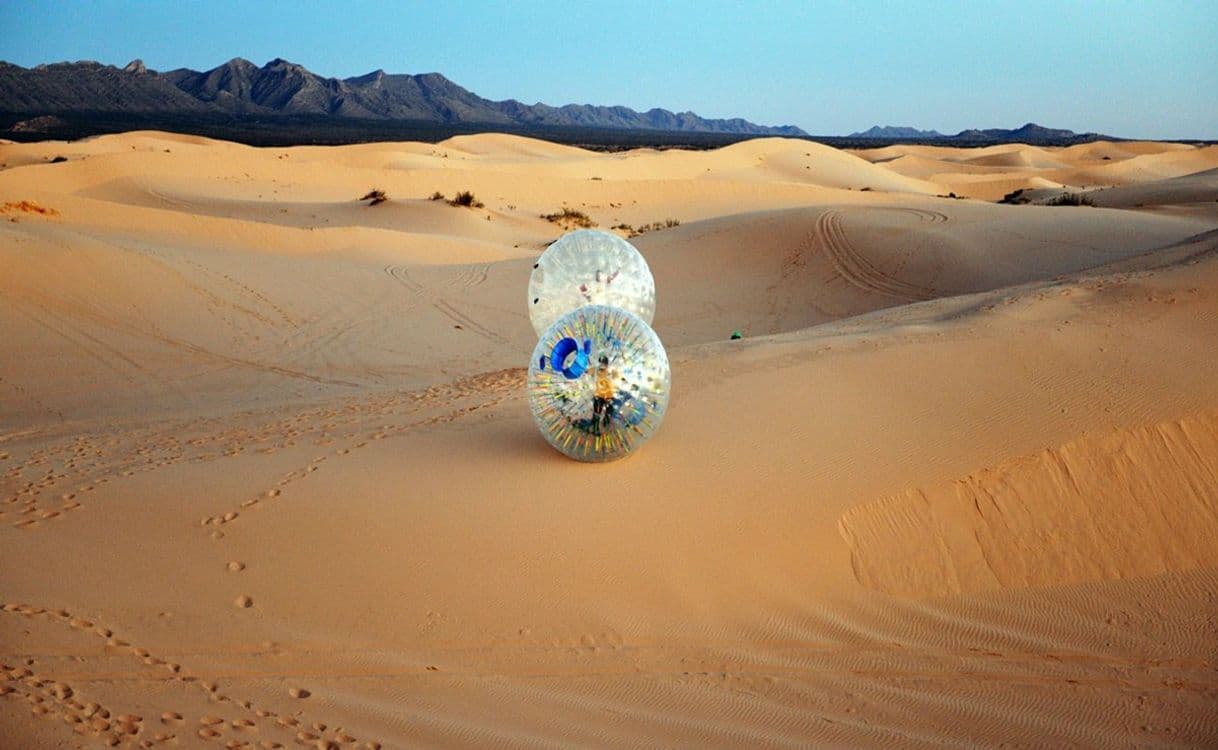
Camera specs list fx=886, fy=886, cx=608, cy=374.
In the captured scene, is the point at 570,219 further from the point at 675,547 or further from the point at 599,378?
the point at 675,547

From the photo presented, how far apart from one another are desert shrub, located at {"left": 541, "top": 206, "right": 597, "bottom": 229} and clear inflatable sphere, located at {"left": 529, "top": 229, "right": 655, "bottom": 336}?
65.1ft

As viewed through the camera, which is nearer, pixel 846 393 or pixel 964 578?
pixel 964 578

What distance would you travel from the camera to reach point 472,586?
498cm

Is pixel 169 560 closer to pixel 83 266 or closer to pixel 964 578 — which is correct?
pixel 964 578

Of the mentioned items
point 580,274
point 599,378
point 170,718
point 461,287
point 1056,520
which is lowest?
point 170,718

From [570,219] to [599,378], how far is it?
23.5 m

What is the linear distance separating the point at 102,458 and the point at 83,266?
8851 mm

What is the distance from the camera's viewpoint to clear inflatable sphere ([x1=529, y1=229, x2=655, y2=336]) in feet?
25.9

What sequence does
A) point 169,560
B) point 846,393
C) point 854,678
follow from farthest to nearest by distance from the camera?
1. point 846,393
2. point 169,560
3. point 854,678

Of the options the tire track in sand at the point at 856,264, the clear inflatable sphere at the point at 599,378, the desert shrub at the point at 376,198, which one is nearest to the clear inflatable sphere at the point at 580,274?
the clear inflatable sphere at the point at 599,378

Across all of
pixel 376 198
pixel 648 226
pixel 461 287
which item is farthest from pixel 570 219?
pixel 461 287

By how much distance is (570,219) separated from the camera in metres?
28.5

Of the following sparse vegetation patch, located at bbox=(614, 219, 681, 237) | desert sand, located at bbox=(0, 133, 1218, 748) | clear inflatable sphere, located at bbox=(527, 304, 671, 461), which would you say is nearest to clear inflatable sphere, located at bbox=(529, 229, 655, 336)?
desert sand, located at bbox=(0, 133, 1218, 748)

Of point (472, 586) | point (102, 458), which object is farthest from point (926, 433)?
point (102, 458)
